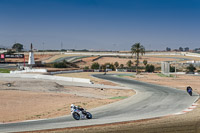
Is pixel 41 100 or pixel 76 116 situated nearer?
pixel 76 116

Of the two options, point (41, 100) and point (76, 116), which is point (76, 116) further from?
point (41, 100)

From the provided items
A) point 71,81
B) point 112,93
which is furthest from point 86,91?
point 71,81

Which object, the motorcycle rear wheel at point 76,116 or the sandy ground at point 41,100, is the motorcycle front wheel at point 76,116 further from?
the sandy ground at point 41,100

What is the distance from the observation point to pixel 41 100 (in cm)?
3080

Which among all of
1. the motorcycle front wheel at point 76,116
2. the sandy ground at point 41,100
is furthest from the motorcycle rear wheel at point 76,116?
the sandy ground at point 41,100

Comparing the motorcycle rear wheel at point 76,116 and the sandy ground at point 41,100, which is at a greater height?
the motorcycle rear wheel at point 76,116

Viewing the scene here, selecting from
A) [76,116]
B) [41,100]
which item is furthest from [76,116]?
[41,100]

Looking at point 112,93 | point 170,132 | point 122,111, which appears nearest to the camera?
point 170,132

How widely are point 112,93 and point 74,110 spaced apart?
2086 centimetres

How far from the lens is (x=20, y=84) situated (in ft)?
135

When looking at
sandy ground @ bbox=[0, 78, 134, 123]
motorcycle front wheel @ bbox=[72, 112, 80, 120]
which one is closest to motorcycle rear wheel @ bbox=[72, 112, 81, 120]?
motorcycle front wheel @ bbox=[72, 112, 80, 120]

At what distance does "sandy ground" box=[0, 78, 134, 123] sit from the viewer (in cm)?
2334

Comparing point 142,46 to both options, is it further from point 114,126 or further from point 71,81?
point 114,126

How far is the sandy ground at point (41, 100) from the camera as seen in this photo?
919 inches
